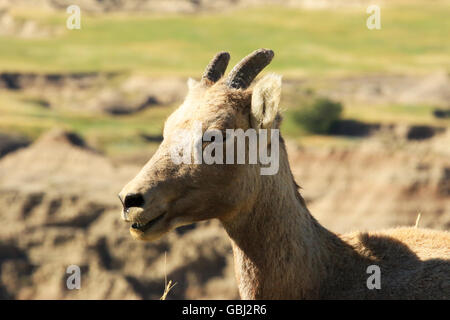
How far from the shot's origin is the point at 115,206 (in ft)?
105

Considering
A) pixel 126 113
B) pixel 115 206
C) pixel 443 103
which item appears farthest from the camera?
pixel 443 103

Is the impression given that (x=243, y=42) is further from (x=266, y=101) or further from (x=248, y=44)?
(x=266, y=101)

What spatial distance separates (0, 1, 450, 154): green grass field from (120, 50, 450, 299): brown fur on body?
180 feet

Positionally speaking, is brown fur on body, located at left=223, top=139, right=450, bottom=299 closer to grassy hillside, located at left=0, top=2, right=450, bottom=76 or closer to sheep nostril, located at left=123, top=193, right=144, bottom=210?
sheep nostril, located at left=123, top=193, right=144, bottom=210

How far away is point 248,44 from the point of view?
96000 millimetres

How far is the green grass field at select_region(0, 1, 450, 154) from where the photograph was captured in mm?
84062

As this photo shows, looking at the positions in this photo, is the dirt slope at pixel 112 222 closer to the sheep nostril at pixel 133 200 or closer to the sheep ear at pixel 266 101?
the sheep ear at pixel 266 101

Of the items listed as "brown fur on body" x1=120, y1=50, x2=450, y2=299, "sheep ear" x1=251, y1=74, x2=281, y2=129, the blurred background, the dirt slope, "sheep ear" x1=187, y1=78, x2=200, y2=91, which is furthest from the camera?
the blurred background

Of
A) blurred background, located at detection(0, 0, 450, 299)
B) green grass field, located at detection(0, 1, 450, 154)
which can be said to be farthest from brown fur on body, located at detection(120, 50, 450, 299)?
green grass field, located at detection(0, 1, 450, 154)

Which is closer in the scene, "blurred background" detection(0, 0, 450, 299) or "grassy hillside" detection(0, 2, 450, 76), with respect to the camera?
"blurred background" detection(0, 0, 450, 299)

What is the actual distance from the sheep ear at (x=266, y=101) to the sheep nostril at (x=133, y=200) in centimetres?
156

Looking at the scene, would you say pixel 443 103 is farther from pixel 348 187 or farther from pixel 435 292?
pixel 435 292

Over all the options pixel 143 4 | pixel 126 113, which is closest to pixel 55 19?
pixel 143 4

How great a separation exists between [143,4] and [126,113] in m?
59.1
